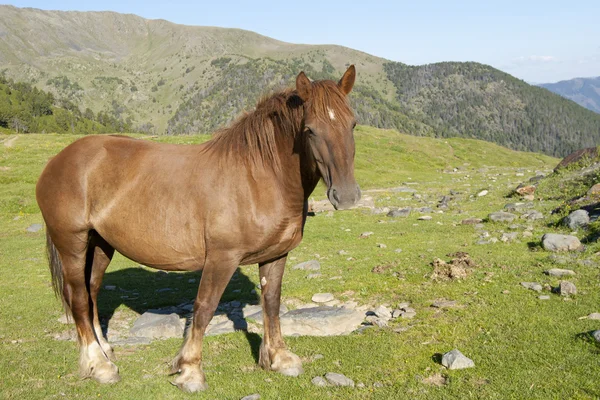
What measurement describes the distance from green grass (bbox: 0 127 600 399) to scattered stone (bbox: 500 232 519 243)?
0.34m

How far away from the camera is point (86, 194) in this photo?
5.71 meters

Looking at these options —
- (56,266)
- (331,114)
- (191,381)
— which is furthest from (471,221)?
(56,266)

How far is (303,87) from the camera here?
452 centimetres

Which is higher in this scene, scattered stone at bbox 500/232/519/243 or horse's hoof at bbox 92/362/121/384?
scattered stone at bbox 500/232/519/243

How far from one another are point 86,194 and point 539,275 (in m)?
8.58

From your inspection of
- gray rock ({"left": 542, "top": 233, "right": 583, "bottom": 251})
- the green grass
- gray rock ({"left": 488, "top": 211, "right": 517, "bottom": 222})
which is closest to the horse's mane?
the green grass

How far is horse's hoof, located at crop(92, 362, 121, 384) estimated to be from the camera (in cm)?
562

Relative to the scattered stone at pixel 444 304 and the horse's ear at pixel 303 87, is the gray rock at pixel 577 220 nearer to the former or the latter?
the scattered stone at pixel 444 304

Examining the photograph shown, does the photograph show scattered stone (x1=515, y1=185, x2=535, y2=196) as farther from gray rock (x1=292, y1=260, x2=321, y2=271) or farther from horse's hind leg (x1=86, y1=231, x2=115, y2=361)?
horse's hind leg (x1=86, y1=231, x2=115, y2=361)

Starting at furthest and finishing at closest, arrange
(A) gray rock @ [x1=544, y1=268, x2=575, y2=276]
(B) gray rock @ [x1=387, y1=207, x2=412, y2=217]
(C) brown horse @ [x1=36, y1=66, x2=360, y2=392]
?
(B) gray rock @ [x1=387, y1=207, x2=412, y2=217], (A) gray rock @ [x1=544, y1=268, x2=575, y2=276], (C) brown horse @ [x1=36, y1=66, x2=360, y2=392]

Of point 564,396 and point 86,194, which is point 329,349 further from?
point 86,194

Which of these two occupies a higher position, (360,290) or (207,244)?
(207,244)

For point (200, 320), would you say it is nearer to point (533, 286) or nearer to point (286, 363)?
point (286, 363)

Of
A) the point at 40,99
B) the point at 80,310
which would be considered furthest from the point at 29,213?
the point at 40,99
